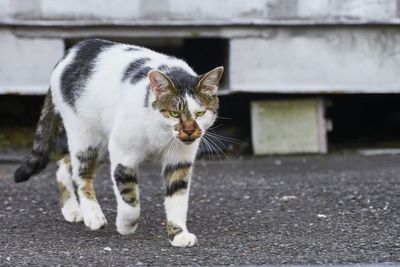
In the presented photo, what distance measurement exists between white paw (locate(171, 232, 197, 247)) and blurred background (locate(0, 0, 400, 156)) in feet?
10.7

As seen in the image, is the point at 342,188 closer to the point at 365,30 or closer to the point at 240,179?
the point at 240,179

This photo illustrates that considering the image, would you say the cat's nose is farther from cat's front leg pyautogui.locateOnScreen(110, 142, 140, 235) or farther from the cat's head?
cat's front leg pyautogui.locateOnScreen(110, 142, 140, 235)

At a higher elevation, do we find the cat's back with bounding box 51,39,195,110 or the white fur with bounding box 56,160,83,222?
the cat's back with bounding box 51,39,195,110

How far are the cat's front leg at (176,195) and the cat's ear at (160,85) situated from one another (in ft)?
1.80

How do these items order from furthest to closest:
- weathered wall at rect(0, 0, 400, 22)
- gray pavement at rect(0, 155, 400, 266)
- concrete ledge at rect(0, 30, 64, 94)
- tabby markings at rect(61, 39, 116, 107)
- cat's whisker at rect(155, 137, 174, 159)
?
concrete ledge at rect(0, 30, 64, 94), weathered wall at rect(0, 0, 400, 22), tabby markings at rect(61, 39, 116, 107), cat's whisker at rect(155, 137, 174, 159), gray pavement at rect(0, 155, 400, 266)

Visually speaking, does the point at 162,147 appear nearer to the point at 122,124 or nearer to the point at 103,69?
the point at 122,124

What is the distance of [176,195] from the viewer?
5723 mm

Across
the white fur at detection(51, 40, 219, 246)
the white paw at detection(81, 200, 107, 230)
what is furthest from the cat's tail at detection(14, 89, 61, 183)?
the white paw at detection(81, 200, 107, 230)

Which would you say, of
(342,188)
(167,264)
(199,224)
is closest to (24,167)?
(199,224)

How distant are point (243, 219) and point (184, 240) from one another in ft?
3.23

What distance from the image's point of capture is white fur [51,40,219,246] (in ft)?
18.2

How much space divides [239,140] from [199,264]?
4.57 m

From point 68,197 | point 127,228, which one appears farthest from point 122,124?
point 68,197

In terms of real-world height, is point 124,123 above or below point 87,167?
above
